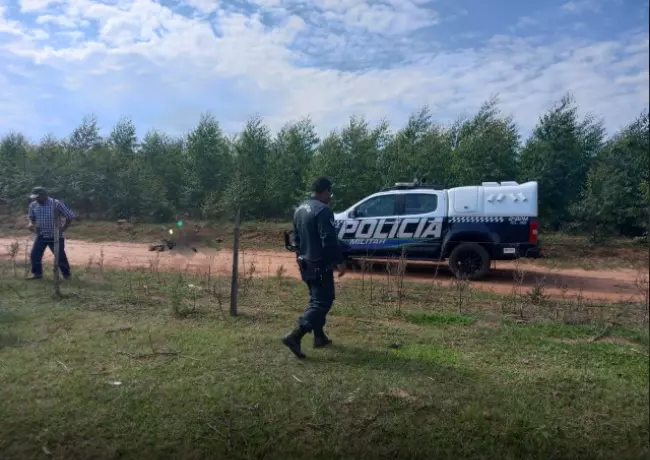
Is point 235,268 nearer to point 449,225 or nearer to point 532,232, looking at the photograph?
point 449,225

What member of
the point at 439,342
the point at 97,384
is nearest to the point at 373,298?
the point at 439,342

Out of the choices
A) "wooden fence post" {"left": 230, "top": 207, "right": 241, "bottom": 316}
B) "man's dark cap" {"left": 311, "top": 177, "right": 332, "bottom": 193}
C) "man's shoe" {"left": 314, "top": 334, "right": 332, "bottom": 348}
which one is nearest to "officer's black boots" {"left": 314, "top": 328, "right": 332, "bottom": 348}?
"man's shoe" {"left": 314, "top": 334, "right": 332, "bottom": 348}

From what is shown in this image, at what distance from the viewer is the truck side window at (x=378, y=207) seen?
9.82m

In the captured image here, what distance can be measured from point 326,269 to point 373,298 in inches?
113

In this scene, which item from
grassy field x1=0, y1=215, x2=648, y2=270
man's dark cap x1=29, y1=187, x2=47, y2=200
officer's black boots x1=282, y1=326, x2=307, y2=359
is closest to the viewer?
officer's black boots x1=282, y1=326, x2=307, y2=359

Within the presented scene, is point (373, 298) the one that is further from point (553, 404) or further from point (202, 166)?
point (553, 404)

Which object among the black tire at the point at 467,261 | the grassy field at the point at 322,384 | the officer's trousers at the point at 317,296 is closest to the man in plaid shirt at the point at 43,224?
the grassy field at the point at 322,384

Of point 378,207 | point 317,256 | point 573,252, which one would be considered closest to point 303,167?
point 378,207

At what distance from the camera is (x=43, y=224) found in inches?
312

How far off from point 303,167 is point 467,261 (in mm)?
3832

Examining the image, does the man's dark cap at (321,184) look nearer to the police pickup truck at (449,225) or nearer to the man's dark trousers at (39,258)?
the police pickup truck at (449,225)

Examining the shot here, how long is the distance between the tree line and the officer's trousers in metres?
1.20

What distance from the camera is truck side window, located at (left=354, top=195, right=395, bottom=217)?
982cm

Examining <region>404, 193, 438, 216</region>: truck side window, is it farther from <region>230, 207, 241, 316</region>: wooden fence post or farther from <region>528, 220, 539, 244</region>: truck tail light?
<region>230, 207, 241, 316</region>: wooden fence post
